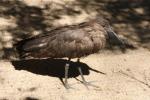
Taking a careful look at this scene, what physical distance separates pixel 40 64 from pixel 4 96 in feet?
3.93

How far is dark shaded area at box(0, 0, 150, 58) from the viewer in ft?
31.7

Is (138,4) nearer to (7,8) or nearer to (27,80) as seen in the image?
(7,8)

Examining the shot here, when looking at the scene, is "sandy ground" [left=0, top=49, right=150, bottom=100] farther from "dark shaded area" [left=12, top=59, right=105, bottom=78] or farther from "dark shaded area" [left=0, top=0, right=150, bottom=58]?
"dark shaded area" [left=0, top=0, right=150, bottom=58]

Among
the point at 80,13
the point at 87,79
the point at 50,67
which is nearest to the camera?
the point at 87,79

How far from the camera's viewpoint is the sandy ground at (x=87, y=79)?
7824 mm

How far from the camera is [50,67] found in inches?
341

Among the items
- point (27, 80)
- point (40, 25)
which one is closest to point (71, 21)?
point (40, 25)

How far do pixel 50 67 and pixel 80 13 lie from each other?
6.66 ft

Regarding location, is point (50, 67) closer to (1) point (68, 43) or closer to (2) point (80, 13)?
(1) point (68, 43)

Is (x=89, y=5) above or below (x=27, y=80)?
above

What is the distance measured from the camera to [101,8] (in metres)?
10.6

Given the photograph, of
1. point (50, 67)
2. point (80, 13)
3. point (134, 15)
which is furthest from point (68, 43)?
point (134, 15)

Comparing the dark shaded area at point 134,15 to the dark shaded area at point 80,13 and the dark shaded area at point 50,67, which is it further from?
the dark shaded area at point 50,67

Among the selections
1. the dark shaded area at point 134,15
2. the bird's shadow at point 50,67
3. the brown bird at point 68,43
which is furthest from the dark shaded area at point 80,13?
the brown bird at point 68,43
